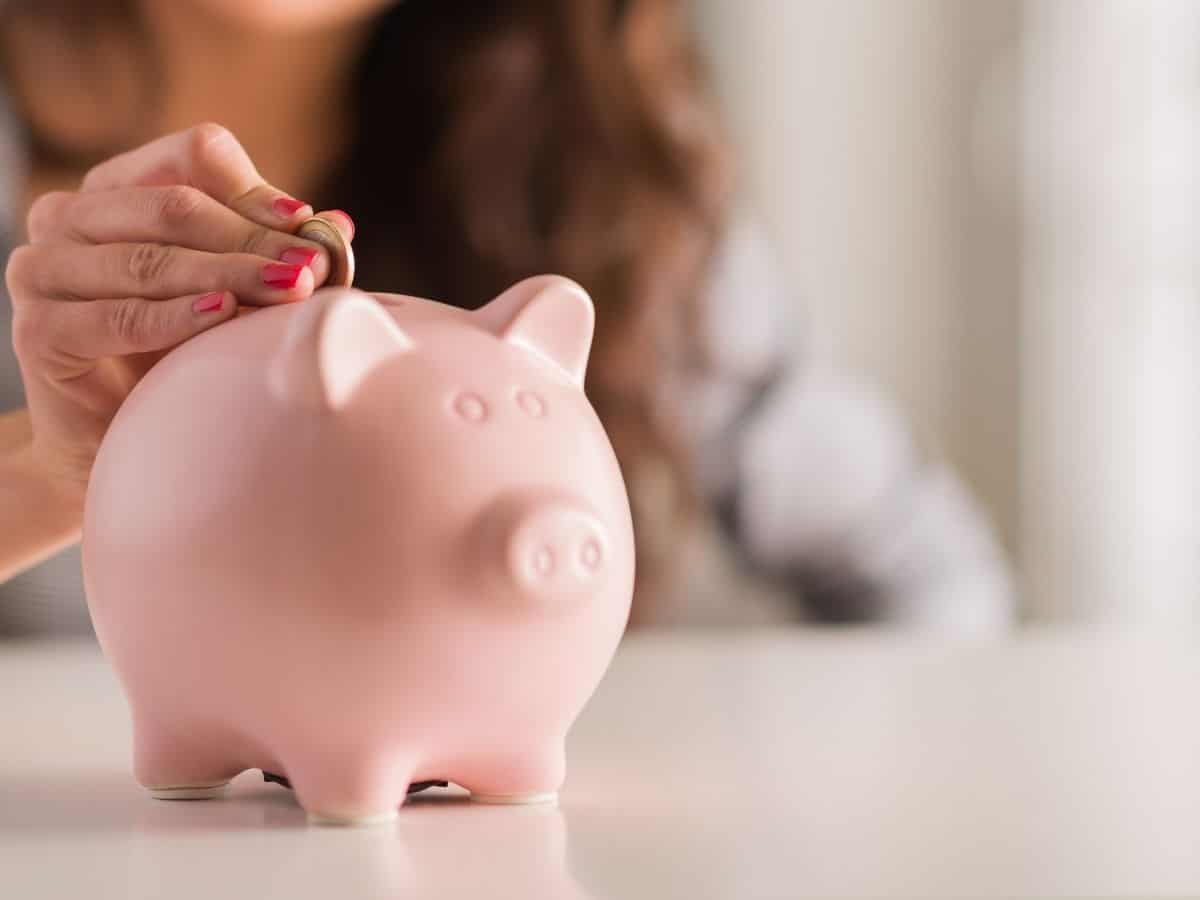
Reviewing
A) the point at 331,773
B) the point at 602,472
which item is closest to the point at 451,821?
the point at 331,773

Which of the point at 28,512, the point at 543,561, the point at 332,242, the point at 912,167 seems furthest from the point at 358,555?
the point at 912,167

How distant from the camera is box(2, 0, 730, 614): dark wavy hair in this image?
6.78 feet

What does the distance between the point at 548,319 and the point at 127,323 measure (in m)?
0.20

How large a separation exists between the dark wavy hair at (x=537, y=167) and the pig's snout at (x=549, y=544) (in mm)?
1439

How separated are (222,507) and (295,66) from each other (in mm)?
1587

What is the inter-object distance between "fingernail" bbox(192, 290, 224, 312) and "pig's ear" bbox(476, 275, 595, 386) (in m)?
0.12

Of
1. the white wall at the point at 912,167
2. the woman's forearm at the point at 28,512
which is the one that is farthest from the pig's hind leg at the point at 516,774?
the white wall at the point at 912,167

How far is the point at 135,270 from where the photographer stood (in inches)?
28.7

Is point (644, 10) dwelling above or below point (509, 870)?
above

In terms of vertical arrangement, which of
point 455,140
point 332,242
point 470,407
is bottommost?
point 470,407

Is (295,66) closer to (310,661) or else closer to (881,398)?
(881,398)

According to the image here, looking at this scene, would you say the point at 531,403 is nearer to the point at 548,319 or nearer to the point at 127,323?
the point at 548,319

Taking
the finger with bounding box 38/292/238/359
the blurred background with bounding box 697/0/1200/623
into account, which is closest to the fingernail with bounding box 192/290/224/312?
the finger with bounding box 38/292/238/359

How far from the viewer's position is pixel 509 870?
1.80 ft
